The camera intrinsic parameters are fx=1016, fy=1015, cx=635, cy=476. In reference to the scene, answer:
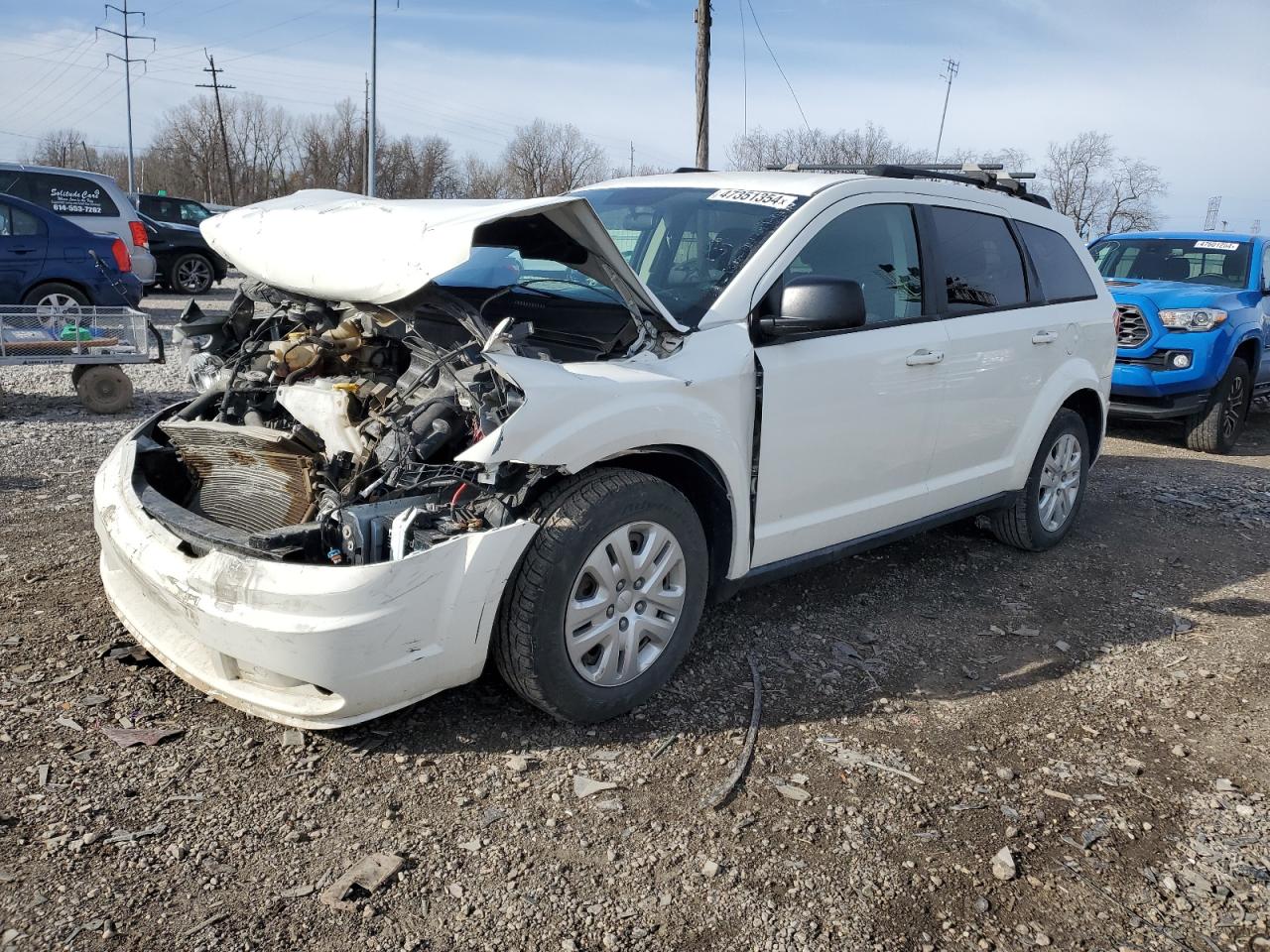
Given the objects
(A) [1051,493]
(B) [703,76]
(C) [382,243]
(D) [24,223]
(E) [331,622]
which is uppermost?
(B) [703,76]

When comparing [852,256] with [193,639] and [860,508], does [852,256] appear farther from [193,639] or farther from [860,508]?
[193,639]

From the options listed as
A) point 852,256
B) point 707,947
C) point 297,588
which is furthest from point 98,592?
point 852,256

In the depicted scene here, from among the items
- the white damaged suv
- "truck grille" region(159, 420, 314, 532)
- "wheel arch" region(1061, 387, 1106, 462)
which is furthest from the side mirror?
"wheel arch" region(1061, 387, 1106, 462)

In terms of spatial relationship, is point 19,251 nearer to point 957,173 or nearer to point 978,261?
point 957,173

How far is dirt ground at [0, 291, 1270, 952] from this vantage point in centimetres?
254

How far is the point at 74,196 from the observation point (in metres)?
13.7

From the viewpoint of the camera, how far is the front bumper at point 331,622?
9.25 ft

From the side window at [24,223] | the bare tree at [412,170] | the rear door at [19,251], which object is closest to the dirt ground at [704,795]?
the rear door at [19,251]

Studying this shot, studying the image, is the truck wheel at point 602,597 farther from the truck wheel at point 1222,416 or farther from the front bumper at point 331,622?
the truck wheel at point 1222,416

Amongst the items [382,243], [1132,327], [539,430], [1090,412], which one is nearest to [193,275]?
[1132,327]

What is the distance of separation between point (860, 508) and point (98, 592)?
3215mm

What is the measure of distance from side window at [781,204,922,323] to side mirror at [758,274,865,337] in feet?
1.02

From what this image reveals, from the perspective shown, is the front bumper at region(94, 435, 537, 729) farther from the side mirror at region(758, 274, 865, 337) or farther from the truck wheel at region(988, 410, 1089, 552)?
the truck wheel at region(988, 410, 1089, 552)

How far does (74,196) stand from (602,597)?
13461mm
